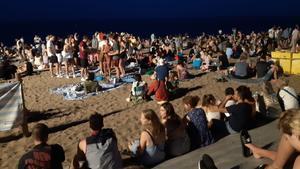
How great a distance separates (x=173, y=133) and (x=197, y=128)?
547 millimetres

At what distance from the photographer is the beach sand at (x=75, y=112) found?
8.99 m

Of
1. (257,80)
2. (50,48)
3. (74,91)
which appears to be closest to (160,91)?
(74,91)

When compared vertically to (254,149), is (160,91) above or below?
below

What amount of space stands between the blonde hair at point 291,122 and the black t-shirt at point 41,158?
3.01 m

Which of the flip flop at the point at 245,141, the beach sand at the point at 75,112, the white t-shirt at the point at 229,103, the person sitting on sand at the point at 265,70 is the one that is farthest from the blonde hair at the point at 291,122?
the person sitting on sand at the point at 265,70

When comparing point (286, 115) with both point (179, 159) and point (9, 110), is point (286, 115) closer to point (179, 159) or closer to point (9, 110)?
point (179, 159)

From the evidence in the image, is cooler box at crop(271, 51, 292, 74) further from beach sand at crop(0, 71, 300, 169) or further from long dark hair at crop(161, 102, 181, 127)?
long dark hair at crop(161, 102, 181, 127)

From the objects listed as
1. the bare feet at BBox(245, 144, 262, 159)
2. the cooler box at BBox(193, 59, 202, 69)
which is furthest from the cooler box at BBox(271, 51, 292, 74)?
the bare feet at BBox(245, 144, 262, 159)

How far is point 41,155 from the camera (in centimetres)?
565

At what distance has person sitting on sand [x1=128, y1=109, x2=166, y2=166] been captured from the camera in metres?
6.59

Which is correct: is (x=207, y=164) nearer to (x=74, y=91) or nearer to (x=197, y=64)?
(x=74, y=91)

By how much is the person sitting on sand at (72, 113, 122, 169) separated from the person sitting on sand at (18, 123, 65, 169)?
0.49m

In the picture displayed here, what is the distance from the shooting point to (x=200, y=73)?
17.1 meters

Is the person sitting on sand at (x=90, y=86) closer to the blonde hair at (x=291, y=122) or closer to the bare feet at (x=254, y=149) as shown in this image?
the bare feet at (x=254, y=149)
